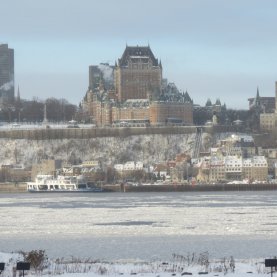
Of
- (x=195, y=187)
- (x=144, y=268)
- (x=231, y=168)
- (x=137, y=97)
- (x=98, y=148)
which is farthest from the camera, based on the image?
(x=137, y=97)

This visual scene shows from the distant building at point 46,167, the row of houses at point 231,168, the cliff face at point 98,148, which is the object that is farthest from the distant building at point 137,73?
the row of houses at point 231,168

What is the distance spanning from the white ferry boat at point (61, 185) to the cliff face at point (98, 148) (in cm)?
1854

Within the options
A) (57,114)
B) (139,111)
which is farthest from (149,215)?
(57,114)

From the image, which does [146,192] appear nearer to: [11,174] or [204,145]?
[11,174]

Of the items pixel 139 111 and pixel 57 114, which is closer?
pixel 139 111

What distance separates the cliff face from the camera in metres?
128

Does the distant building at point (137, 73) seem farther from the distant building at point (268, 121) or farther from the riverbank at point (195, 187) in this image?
the riverbank at point (195, 187)

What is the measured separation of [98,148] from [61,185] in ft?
74.8

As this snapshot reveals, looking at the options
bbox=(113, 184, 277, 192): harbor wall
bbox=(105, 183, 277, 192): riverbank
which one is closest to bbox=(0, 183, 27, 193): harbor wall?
bbox=(105, 183, 277, 192): riverbank

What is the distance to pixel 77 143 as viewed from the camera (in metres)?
131

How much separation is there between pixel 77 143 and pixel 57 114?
23.1 m

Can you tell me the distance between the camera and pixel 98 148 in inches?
5089

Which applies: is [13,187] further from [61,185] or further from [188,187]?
[188,187]

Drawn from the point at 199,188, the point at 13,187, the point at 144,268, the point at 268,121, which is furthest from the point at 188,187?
the point at 144,268
